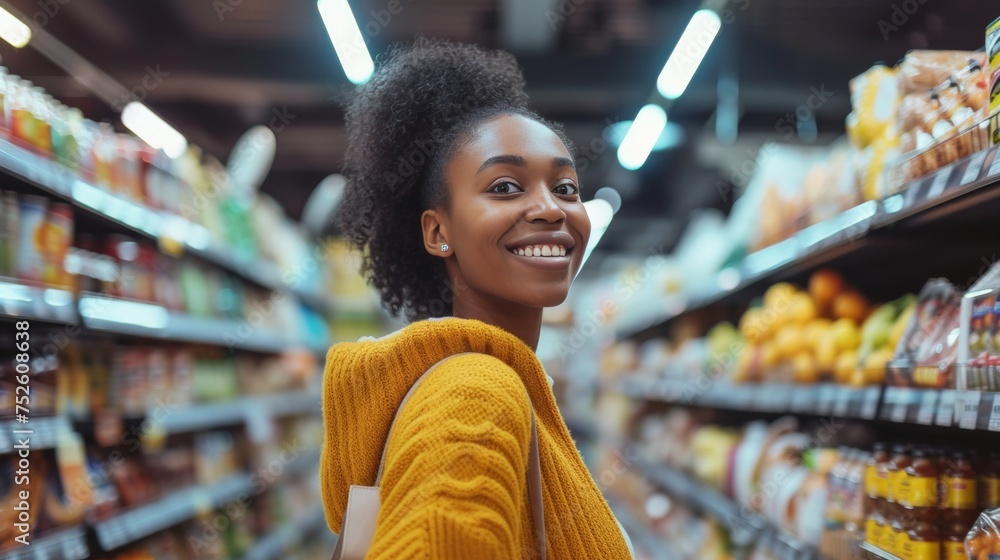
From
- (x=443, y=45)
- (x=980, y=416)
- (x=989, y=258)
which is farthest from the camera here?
(x=989, y=258)

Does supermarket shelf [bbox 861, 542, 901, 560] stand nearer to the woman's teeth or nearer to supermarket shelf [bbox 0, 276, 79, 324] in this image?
the woman's teeth

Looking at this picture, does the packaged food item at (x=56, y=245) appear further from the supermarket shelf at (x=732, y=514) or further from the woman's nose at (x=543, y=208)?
the supermarket shelf at (x=732, y=514)

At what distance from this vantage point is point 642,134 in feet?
16.4

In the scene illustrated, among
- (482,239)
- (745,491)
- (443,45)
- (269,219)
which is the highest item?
(269,219)

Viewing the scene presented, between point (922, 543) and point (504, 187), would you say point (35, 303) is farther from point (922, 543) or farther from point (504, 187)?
point (922, 543)

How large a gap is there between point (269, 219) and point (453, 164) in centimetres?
432

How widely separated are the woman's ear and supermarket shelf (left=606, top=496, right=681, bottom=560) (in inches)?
119

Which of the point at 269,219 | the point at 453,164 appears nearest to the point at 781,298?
the point at 453,164

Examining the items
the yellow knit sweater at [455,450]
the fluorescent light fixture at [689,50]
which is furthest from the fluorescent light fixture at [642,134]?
the yellow knit sweater at [455,450]

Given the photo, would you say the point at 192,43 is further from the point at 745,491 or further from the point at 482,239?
the point at 482,239

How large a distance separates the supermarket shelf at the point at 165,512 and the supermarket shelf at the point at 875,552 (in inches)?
84.8

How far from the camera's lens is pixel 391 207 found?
1.46m

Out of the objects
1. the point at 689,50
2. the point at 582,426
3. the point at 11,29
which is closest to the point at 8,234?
the point at 11,29

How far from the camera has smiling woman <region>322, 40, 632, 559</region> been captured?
0.83 meters
